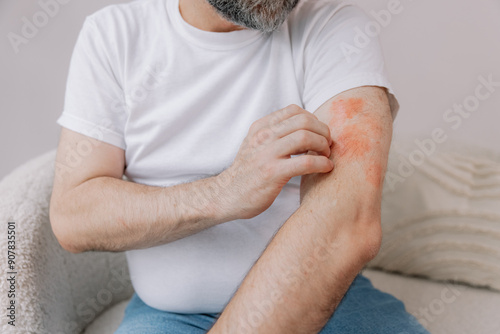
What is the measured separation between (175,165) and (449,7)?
4.15ft

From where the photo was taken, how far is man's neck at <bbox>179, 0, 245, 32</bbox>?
3.50ft

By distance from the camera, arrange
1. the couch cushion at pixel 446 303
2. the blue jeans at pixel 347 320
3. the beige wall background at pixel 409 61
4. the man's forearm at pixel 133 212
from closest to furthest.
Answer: the man's forearm at pixel 133 212
the blue jeans at pixel 347 320
the couch cushion at pixel 446 303
the beige wall background at pixel 409 61

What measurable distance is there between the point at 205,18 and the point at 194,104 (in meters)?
0.20

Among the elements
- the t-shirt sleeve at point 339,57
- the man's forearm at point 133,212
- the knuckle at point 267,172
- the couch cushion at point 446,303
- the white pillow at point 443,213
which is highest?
the t-shirt sleeve at point 339,57

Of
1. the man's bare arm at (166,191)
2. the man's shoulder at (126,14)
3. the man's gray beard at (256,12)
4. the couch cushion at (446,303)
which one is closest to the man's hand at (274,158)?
the man's bare arm at (166,191)

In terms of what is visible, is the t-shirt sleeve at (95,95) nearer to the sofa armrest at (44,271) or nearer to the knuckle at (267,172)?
the sofa armrest at (44,271)

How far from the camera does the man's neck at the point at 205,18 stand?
1.07 metres

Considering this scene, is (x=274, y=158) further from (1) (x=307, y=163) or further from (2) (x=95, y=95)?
(2) (x=95, y=95)

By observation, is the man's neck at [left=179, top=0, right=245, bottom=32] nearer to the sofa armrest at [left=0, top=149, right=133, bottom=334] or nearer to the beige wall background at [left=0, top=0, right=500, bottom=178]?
the sofa armrest at [left=0, top=149, right=133, bottom=334]

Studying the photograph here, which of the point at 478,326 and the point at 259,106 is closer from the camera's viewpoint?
the point at 259,106

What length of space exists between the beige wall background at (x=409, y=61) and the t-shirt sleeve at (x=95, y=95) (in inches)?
33.5

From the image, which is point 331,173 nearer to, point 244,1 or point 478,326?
point 244,1

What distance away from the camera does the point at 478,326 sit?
1258 mm

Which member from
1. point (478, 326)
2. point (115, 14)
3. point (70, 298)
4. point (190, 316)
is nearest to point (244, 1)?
point (115, 14)
